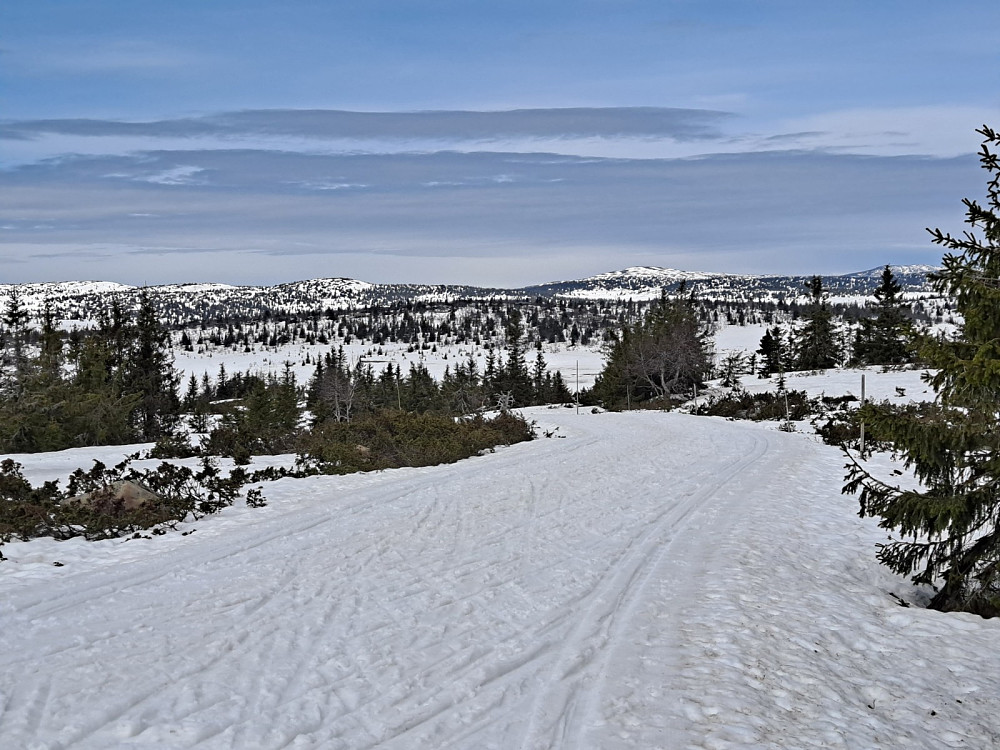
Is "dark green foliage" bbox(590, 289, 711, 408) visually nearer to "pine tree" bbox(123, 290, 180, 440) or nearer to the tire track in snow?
"pine tree" bbox(123, 290, 180, 440)

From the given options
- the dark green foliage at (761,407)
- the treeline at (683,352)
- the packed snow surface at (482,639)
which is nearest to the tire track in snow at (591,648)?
the packed snow surface at (482,639)

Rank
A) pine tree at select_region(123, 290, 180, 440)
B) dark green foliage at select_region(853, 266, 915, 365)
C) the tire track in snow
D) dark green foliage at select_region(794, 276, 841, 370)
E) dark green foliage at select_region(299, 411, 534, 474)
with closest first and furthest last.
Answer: the tire track in snow
dark green foliage at select_region(299, 411, 534, 474)
pine tree at select_region(123, 290, 180, 440)
dark green foliage at select_region(853, 266, 915, 365)
dark green foliage at select_region(794, 276, 841, 370)

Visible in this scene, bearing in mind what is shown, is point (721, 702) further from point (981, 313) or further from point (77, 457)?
point (77, 457)

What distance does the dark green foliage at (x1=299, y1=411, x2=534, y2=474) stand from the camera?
16.2m

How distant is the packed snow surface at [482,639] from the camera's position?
4.43 metres

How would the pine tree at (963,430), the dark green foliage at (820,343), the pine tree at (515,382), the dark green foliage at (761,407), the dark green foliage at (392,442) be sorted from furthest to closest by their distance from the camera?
the pine tree at (515,382)
the dark green foliage at (820,343)
the dark green foliage at (761,407)
the dark green foliage at (392,442)
the pine tree at (963,430)

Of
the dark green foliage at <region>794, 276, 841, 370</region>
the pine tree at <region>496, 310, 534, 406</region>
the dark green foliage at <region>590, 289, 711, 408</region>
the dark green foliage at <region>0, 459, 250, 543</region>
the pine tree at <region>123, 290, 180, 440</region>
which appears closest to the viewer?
the dark green foliage at <region>0, 459, 250, 543</region>

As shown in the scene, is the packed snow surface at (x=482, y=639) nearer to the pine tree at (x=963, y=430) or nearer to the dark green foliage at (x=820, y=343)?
the pine tree at (x=963, y=430)

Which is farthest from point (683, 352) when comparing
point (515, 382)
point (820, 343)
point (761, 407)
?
point (515, 382)

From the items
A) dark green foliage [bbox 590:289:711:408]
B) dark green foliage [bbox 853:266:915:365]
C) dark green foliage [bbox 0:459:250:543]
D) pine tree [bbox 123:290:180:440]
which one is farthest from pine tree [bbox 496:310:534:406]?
dark green foliage [bbox 0:459:250:543]

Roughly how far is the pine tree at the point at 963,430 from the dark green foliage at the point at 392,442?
11196mm

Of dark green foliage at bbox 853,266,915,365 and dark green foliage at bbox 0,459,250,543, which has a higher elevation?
dark green foliage at bbox 853,266,915,365

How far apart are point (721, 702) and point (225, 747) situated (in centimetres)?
320

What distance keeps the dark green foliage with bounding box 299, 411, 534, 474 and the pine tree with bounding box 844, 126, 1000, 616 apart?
36.7 feet
